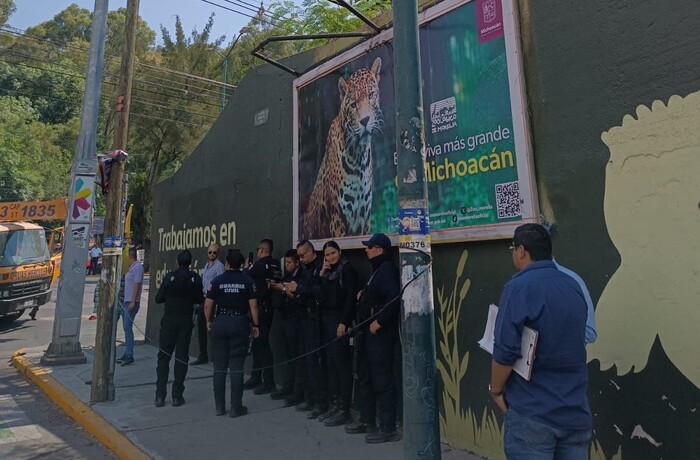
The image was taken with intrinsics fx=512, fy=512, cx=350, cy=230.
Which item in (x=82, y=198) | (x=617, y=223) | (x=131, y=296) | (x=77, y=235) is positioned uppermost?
(x=82, y=198)

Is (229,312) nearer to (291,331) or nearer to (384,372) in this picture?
(291,331)

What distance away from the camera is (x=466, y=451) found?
4.68 meters

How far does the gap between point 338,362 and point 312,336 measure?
499 mm

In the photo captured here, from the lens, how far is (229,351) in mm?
6008

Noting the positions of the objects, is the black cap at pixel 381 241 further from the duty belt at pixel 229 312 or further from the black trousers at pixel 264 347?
the black trousers at pixel 264 347

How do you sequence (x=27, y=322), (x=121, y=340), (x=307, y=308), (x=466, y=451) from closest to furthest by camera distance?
1. (x=466, y=451)
2. (x=307, y=308)
3. (x=121, y=340)
4. (x=27, y=322)

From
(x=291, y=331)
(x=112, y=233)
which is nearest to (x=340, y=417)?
(x=291, y=331)

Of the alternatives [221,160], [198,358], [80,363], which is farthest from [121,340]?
[221,160]

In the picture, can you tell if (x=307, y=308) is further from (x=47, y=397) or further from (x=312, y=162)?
(x=47, y=397)

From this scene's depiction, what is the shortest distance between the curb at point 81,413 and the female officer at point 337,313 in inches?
77.9

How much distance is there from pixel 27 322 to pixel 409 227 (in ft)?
51.4

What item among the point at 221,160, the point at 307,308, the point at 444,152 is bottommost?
the point at 307,308

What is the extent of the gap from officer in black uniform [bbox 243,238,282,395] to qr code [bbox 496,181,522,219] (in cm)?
343

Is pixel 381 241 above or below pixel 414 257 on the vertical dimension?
above
